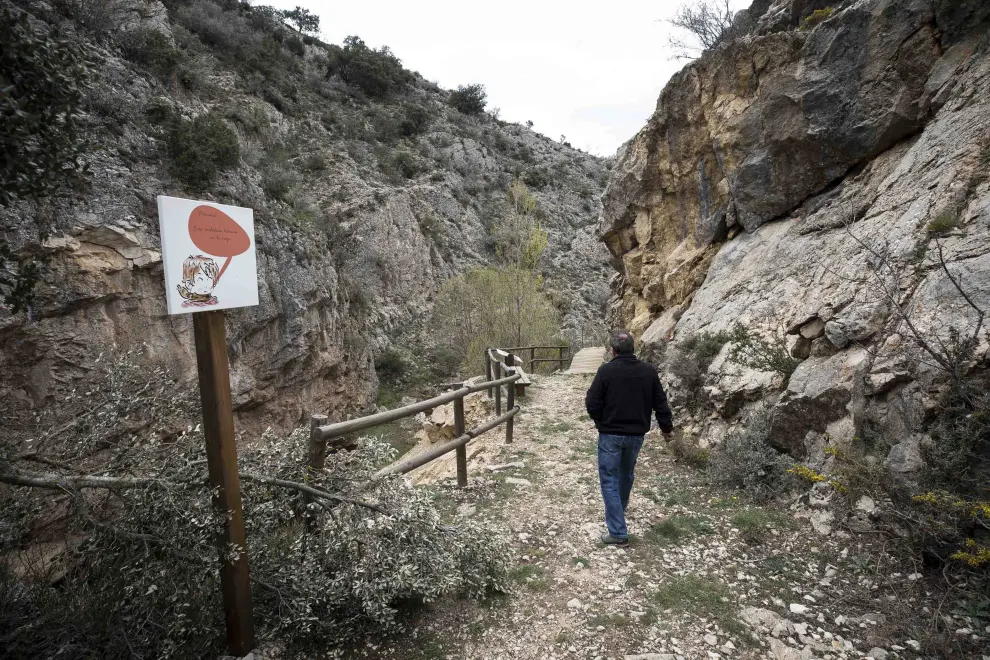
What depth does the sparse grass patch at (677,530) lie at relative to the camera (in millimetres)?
4059

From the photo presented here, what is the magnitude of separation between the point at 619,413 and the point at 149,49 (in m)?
16.7

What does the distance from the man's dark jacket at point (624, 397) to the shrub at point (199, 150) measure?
1267cm

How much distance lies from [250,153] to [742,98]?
48.7 feet

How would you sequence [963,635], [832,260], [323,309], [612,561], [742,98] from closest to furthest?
1. [963,635]
2. [612,561]
3. [832,260]
4. [742,98]
5. [323,309]

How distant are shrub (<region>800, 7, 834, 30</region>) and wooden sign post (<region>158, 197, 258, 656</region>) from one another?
422 inches

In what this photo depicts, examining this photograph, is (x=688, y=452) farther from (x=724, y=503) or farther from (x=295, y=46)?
(x=295, y=46)

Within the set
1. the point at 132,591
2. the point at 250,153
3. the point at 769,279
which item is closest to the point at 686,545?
the point at 132,591

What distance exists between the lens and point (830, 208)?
7.19 metres

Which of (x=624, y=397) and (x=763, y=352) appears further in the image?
(x=763, y=352)

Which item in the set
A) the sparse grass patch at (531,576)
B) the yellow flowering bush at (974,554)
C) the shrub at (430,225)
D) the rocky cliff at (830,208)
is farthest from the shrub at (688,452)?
the shrub at (430,225)

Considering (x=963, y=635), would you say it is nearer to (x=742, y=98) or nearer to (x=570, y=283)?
(x=742, y=98)

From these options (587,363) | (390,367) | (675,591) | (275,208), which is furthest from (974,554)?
(390,367)

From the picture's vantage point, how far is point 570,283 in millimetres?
34281

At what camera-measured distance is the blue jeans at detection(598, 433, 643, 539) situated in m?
3.96
